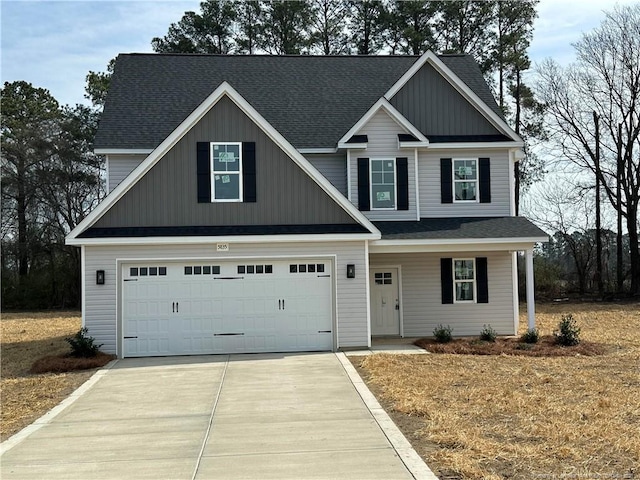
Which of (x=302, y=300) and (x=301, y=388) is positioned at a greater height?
(x=302, y=300)

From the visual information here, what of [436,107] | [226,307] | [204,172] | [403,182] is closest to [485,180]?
[403,182]

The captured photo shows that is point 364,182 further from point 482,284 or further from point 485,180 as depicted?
point 482,284

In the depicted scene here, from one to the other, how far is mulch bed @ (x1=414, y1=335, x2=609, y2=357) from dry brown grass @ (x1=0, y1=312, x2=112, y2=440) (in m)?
8.07

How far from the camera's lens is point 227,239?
16.2 m

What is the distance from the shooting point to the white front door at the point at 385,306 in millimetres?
20109

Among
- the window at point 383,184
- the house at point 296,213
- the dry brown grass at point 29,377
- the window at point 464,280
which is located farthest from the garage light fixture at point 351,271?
the dry brown grass at point 29,377

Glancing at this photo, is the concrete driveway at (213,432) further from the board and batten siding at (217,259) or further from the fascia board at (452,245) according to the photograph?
the fascia board at (452,245)

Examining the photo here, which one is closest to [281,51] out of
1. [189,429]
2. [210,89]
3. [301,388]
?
[210,89]

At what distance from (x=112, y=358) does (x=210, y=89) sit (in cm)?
1006

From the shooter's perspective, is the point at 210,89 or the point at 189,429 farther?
the point at 210,89

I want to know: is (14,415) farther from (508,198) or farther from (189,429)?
(508,198)

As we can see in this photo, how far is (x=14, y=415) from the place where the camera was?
34.1 feet

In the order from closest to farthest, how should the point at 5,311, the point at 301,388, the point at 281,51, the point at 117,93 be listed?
the point at 301,388 < the point at 117,93 < the point at 5,311 < the point at 281,51

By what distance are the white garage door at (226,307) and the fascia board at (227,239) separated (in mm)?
597
